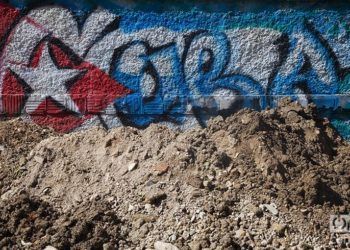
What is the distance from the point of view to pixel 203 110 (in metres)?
7.84

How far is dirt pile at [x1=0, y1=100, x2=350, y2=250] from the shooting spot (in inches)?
212

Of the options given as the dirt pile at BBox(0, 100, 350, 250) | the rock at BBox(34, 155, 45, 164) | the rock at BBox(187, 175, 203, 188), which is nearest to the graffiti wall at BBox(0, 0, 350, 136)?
the dirt pile at BBox(0, 100, 350, 250)

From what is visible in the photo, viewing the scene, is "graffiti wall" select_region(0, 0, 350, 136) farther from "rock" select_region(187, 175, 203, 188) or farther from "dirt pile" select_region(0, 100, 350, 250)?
"rock" select_region(187, 175, 203, 188)

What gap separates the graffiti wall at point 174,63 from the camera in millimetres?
7871

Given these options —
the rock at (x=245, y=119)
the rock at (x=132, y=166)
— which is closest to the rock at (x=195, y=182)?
the rock at (x=132, y=166)

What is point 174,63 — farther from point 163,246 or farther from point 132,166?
point 163,246

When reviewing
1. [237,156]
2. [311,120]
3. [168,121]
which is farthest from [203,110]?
[237,156]

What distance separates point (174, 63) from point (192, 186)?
8.19 ft

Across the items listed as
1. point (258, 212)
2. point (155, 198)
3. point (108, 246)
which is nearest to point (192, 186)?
point (155, 198)

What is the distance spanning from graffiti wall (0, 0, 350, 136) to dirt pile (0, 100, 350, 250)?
36.4 inches

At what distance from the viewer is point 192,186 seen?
5.71 meters

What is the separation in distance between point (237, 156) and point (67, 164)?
5.11 feet

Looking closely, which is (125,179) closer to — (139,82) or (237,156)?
(237,156)

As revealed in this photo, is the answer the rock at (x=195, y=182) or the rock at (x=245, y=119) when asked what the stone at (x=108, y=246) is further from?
the rock at (x=245, y=119)
